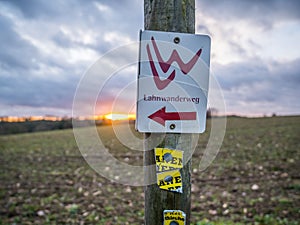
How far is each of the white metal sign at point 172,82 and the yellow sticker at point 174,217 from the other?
401 millimetres

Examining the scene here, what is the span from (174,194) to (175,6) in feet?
2.98

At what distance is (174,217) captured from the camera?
4.45 feet

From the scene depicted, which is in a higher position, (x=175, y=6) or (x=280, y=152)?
(x=175, y=6)

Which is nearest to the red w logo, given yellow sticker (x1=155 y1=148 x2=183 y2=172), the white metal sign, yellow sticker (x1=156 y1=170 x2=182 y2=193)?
the white metal sign

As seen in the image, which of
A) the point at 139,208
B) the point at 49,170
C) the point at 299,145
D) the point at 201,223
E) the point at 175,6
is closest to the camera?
the point at 175,6

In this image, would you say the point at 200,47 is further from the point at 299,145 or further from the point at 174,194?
the point at 299,145

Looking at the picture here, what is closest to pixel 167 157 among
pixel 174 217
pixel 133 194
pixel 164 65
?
pixel 174 217

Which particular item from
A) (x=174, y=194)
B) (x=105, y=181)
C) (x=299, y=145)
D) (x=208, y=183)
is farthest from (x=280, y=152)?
(x=174, y=194)

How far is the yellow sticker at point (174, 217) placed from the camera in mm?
1352

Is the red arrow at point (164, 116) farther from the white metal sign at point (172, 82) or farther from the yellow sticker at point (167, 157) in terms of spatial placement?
the yellow sticker at point (167, 157)

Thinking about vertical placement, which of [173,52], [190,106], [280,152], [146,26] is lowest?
[280,152]

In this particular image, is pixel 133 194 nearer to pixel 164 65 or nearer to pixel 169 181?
pixel 169 181

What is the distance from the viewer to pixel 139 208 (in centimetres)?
456

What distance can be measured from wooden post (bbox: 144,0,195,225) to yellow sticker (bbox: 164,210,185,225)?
2 centimetres
